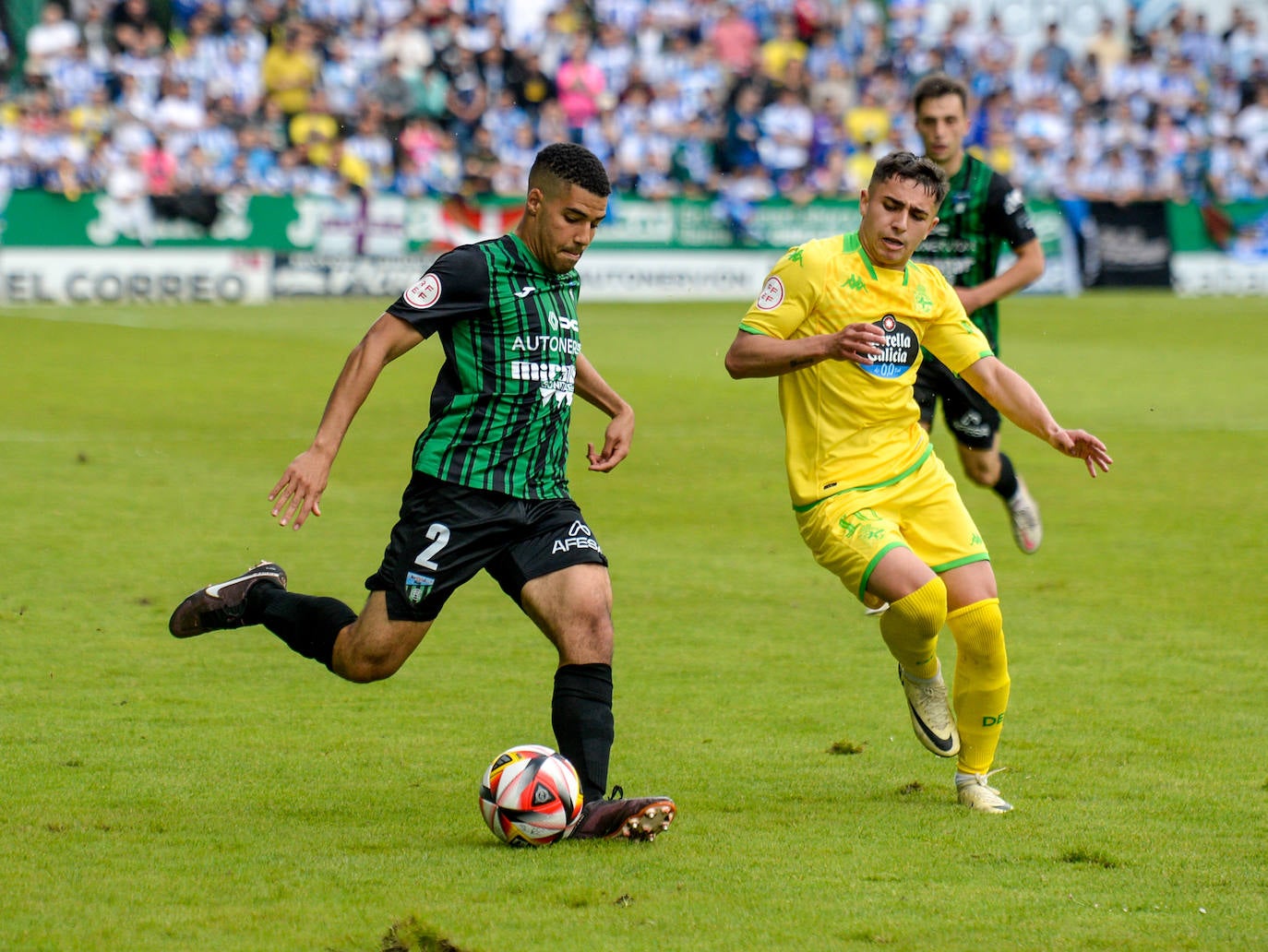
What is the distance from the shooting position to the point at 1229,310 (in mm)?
25250

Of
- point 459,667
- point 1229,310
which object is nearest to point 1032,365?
point 1229,310

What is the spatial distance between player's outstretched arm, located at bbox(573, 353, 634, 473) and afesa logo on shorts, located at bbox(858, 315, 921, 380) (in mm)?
798

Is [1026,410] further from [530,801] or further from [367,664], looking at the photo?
[367,664]

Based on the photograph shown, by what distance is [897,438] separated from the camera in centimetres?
586

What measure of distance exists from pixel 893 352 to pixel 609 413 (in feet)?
3.13

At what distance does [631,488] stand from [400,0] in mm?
19458

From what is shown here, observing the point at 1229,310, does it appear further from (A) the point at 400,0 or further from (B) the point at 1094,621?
(B) the point at 1094,621

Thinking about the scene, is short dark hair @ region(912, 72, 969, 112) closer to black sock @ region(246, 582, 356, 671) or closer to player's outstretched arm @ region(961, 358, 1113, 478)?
player's outstretched arm @ region(961, 358, 1113, 478)

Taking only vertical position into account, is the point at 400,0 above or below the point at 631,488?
above

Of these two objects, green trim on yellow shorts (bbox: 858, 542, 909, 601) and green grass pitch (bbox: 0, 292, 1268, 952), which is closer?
green grass pitch (bbox: 0, 292, 1268, 952)

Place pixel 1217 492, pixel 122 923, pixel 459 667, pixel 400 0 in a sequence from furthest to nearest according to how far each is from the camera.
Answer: pixel 400 0
pixel 1217 492
pixel 459 667
pixel 122 923

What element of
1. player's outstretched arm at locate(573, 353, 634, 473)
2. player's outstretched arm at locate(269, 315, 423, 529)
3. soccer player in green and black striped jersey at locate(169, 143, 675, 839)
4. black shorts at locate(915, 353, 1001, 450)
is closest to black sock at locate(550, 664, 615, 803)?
soccer player in green and black striped jersey at locate(169, 143, 675, 839)

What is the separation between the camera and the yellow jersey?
578cm

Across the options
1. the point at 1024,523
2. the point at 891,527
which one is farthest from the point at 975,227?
the point at 891,527
